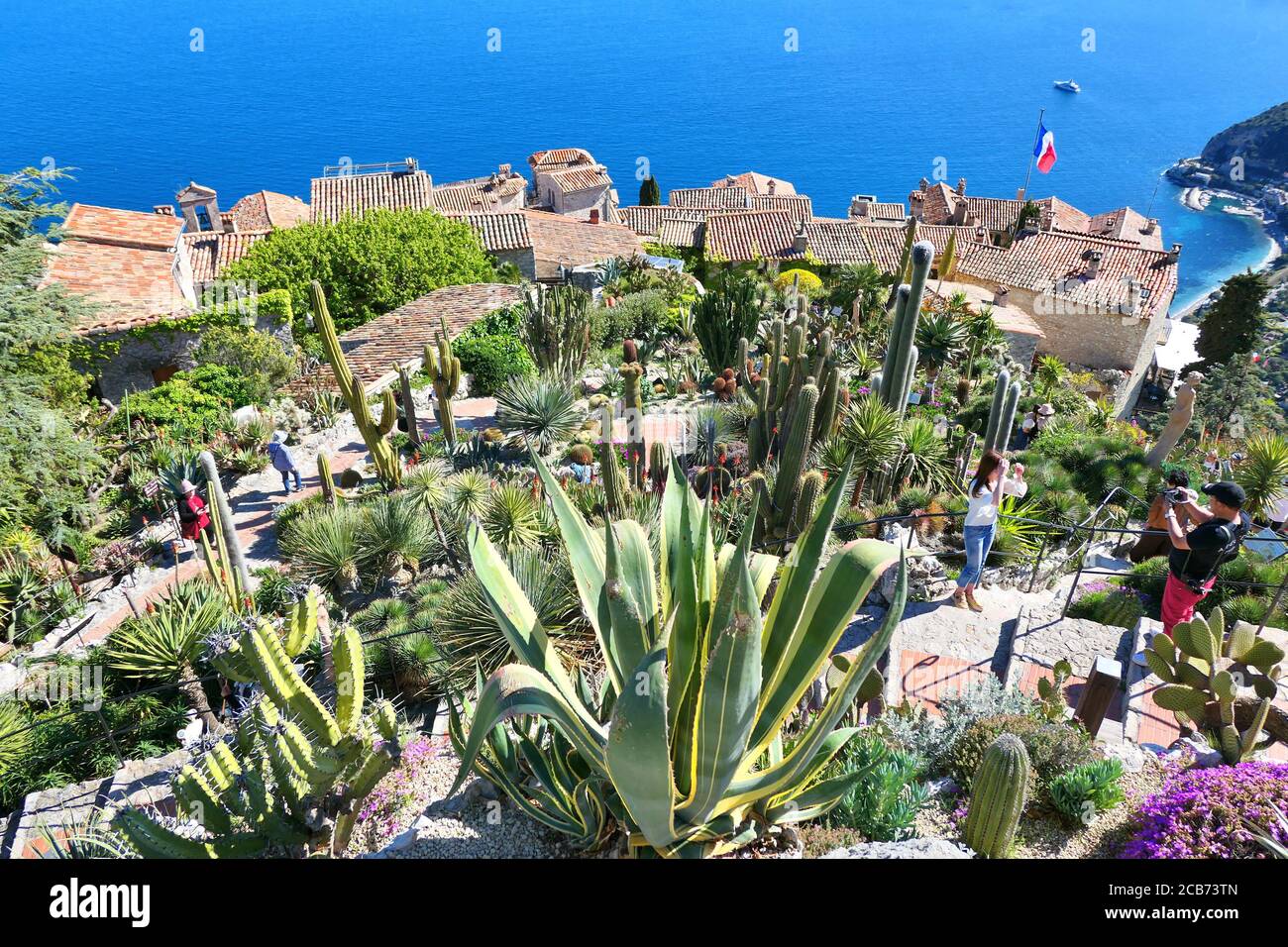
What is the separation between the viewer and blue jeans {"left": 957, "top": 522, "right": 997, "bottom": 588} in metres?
6.84

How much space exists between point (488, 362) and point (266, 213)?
2372cm

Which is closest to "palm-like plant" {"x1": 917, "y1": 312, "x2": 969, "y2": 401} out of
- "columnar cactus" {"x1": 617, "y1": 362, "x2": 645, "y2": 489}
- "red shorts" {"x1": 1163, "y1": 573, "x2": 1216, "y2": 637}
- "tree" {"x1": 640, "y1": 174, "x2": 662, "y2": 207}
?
"columnar cactus" {"x1": 617, "y1": 362, "x2": 645, "y2": 489}

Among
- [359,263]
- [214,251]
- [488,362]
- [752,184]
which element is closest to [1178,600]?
[488,362]

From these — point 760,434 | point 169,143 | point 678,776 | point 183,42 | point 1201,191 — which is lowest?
point 678,776

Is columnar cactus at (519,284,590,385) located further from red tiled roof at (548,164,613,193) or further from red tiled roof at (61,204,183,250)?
red tiled roof at (548,164,613,193)

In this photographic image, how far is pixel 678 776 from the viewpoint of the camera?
3.38 m

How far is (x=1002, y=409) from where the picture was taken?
30.4ft

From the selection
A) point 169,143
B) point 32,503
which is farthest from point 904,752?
point 169,143

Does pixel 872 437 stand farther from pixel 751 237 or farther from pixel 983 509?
pixel 751 237

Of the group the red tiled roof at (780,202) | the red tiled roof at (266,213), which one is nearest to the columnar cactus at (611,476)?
the red tiled roof at (266,213)

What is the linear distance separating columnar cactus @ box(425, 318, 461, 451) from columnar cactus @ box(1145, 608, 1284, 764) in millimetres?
8643

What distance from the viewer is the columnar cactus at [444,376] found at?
11.5 m
